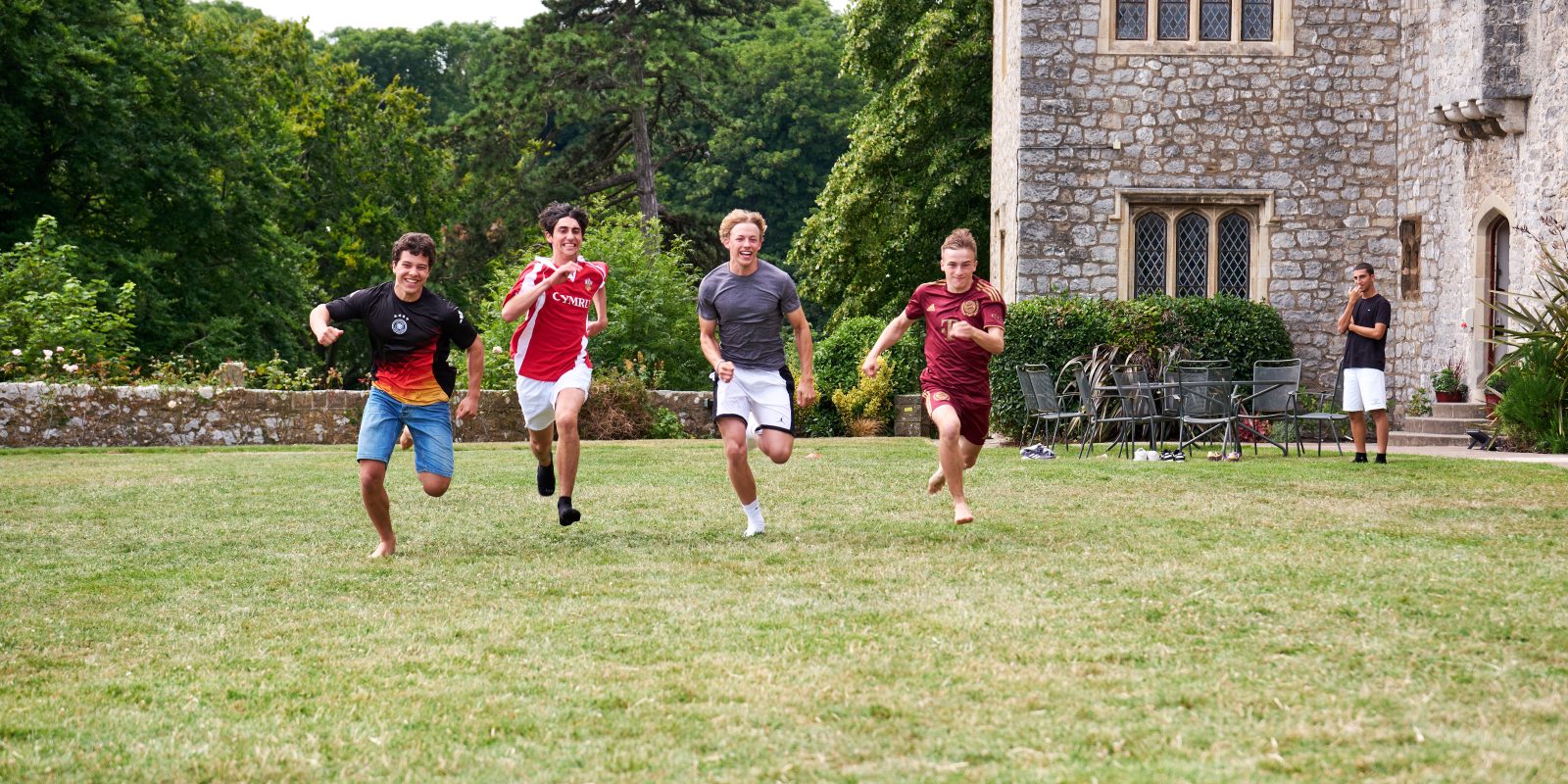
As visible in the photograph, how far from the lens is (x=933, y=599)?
6664 millimetres

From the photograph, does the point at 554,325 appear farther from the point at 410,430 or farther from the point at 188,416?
the point at 188,416

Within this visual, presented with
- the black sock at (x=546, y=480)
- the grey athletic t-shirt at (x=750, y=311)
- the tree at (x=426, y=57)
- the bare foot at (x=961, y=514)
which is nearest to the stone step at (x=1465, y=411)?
the bare foot at (x=961, y=514)

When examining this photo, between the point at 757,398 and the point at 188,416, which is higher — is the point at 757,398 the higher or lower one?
the higher one

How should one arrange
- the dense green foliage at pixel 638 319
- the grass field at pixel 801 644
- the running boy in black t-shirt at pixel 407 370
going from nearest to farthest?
the grass field at pixel 801 644 < the running boy in black t-shirt at pixel 407 370 < the dense green foliage at pixel 638 319

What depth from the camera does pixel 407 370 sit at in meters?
8.73

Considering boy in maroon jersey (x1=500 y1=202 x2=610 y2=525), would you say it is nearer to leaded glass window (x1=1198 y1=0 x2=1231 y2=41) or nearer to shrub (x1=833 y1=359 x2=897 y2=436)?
leaded glass window (x1=1198 y1=0 x2=1231 y2=41)

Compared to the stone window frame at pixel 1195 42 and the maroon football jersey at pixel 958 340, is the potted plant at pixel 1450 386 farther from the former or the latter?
the maroon football jersey at pixel 958 340

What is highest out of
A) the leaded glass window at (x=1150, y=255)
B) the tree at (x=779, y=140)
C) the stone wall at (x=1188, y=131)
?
the tree at (x=779, y=140)

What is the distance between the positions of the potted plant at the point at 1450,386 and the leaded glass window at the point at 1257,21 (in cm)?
465

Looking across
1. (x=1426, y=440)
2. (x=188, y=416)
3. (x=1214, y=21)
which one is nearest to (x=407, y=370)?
(x=188, y=416)

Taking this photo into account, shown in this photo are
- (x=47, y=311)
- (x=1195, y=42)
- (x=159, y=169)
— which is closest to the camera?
(x=1195, y=42)

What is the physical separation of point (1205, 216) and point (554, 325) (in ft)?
43.3

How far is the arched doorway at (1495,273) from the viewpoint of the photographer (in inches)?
756

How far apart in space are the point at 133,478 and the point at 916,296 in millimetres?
7836
